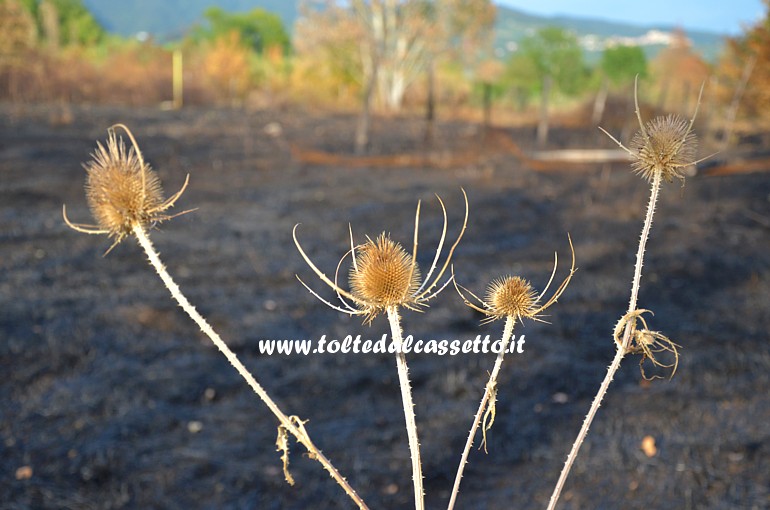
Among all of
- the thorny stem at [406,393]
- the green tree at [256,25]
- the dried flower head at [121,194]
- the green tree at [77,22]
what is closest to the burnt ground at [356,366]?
the thorny stem at [406,393]

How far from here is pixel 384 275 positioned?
34.4 inches

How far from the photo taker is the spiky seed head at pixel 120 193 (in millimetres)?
886

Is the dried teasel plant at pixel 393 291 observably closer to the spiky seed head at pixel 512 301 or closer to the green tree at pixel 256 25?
the spiky seed head at pixel 512 301

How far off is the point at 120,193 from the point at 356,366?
390 centimetres

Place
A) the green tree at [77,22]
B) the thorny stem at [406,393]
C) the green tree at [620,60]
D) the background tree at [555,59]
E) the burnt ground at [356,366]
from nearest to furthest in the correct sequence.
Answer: the thorny stem at [406,393] < the burnt ground at [356,366] < the green tree at [620,60] < the green tree at [77,22] < the background tree at [555,59]

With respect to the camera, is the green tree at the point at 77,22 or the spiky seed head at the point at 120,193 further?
the green tree at the point at 77,22

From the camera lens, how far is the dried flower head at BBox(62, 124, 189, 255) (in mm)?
885

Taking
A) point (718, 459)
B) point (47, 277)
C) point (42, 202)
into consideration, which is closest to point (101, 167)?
point (718, 459)

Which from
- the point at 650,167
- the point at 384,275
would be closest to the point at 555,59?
the point at 650,167

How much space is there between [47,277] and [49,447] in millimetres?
2776

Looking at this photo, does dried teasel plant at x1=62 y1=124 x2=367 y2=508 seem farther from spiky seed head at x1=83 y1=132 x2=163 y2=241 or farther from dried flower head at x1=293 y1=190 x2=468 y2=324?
dried flower head at x1=293 y1=190 x2=468 y2=324

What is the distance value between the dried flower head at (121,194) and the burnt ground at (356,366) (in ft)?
4.40

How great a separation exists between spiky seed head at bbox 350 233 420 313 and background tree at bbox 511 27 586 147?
1851 inches

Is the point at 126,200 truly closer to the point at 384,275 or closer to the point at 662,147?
the point at 384,275
